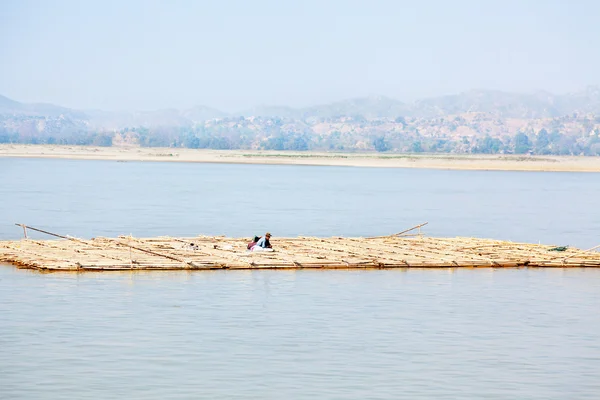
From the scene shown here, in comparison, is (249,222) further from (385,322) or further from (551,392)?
(551,392)

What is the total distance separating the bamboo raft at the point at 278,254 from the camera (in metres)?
29.5

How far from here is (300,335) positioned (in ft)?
73.0

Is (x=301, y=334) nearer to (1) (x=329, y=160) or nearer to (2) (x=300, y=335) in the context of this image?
(2) (x=300, y=335)

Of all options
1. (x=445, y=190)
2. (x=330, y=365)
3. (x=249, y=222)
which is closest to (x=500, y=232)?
(x=249, y=222)

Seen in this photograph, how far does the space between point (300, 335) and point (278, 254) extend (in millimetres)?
9603

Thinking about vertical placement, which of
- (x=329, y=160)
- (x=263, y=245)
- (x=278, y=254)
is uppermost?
(x=263, y=245)

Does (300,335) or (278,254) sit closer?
(300,335)

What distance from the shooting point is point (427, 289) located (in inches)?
1129

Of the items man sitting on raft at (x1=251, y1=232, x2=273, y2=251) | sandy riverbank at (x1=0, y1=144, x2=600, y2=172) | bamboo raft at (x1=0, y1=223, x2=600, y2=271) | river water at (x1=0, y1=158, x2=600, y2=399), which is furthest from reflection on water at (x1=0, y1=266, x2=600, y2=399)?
sandy riverbank at (x1=0, y1=144, x2=600, y2=172)

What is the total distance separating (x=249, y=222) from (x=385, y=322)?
28.3m

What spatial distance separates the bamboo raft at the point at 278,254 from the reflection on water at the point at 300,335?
0.33 metres

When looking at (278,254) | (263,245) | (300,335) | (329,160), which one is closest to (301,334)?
(300,335)

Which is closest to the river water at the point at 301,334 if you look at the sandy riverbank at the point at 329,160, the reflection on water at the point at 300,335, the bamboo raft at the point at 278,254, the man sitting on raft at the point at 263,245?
the reflection on water at the point at 300,335

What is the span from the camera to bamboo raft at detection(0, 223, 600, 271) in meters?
29.5
